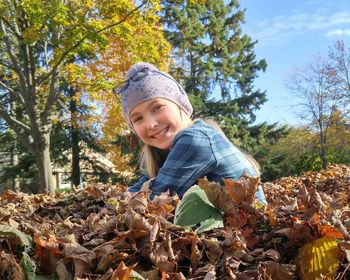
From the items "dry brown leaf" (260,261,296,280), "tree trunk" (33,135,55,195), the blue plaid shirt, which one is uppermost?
"tree trunk" (33,135,55,195)

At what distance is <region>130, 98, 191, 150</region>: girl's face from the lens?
2633 millimetres

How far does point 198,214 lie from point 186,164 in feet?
3.45

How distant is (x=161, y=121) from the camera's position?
264 centimetres

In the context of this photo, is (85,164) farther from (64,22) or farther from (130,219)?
(130,219)

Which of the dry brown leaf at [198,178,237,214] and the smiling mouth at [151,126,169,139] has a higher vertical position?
the smiling mouth at [151,126,169,139]

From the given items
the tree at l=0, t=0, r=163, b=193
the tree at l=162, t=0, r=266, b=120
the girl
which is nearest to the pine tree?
the tree at l=162, t=0, r=266, b=120

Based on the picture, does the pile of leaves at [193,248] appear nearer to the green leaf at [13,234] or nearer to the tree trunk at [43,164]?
Answer: the green leaf at [13,234]

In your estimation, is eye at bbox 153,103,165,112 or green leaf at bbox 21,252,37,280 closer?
green leaf at bbox 21,252,37,280

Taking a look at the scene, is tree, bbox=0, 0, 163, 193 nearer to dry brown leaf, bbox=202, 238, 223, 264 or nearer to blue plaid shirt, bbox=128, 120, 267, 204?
blue plaid shirt, bbox=128, 120, 267, 204

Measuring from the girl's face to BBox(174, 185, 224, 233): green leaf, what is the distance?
1372 mm

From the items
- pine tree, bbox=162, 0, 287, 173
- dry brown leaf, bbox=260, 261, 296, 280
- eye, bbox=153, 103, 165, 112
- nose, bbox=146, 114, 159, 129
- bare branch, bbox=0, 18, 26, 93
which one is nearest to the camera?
dry brown leaf, bbox=260, 261, 296, 280

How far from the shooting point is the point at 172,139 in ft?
8.66

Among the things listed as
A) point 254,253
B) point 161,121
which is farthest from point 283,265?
point 161,121

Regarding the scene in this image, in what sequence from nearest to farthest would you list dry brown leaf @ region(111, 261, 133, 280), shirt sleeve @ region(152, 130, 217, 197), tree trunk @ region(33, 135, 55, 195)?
dry brown leaf @ region(111, 261, 133, 280), shirt sleeve @ region(152, 130, 217, 197), tree trunk @ region(33, 135, 55, 195)
